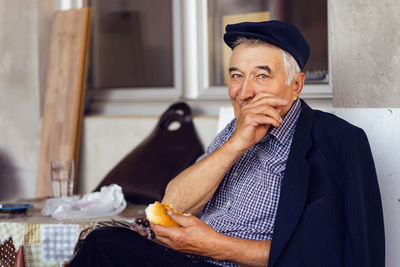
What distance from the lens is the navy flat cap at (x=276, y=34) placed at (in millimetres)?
1920

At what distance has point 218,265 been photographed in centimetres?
197

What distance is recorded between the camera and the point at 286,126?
2021mm

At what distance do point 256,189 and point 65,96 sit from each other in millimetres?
2057

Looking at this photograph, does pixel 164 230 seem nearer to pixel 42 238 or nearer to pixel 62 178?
pixel 42 238

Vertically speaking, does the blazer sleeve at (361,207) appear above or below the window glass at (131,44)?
below

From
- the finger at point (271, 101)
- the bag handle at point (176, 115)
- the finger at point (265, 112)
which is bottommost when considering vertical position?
the bag handle at point (176, 115)

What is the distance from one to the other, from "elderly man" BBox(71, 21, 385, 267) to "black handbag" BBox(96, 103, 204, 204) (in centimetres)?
82

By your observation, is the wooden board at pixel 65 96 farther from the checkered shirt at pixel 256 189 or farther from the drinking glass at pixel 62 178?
the checkered shirt at pixel 256 189

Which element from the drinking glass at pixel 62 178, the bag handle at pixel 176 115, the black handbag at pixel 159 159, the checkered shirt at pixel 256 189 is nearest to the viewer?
the checkered shirt at pixel 256 189

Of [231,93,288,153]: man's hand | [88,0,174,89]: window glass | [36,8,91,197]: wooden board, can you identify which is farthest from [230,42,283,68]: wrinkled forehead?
[36,8,91,197]: wooden board

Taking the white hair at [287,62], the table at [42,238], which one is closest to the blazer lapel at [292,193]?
the white hair at [287,62]

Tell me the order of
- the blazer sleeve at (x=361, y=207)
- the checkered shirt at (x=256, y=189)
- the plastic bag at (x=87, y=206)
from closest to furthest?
the blazer sleeve at (x=361, y=207) → the checkered shirt at (x=256, y=189) → the plastic bag at (x=87, y=206)

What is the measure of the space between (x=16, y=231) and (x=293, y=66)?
1.19 m

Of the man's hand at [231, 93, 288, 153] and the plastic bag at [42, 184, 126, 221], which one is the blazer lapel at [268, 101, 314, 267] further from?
the plastic bag at [42, 184, 126, 221]
